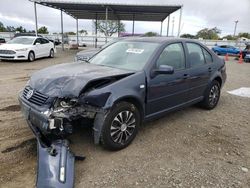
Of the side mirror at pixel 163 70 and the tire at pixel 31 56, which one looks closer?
the side mirror at pixel 163 70

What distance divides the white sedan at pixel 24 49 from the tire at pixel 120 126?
11893mm

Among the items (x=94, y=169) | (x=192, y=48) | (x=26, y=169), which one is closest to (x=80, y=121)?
(x=94, y=169)

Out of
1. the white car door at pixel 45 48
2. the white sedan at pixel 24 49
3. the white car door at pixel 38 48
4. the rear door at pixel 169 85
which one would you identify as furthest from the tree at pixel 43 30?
the rear door at pixel 169 85

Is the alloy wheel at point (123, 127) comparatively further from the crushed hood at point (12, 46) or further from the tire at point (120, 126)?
the crushed hood at point (12, 46)

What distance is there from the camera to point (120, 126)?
3516 mm

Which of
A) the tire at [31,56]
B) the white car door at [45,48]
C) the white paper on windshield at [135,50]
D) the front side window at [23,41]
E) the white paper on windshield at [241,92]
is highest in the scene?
the white paper on windshield at [135,50]

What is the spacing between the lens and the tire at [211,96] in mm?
5463

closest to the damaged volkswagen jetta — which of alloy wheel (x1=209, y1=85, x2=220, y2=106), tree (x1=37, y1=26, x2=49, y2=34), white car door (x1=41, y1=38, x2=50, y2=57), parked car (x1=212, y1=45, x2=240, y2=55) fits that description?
alloy wheel (x1=209, y1=85, x2=220, y2=106)

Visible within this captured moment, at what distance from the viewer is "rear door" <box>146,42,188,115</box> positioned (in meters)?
3.95

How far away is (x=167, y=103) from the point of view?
4.29 m

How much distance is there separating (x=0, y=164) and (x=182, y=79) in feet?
10.7

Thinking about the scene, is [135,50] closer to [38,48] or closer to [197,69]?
[197,69]

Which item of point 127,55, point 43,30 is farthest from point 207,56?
point 43,30

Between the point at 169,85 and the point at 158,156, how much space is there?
130cm
